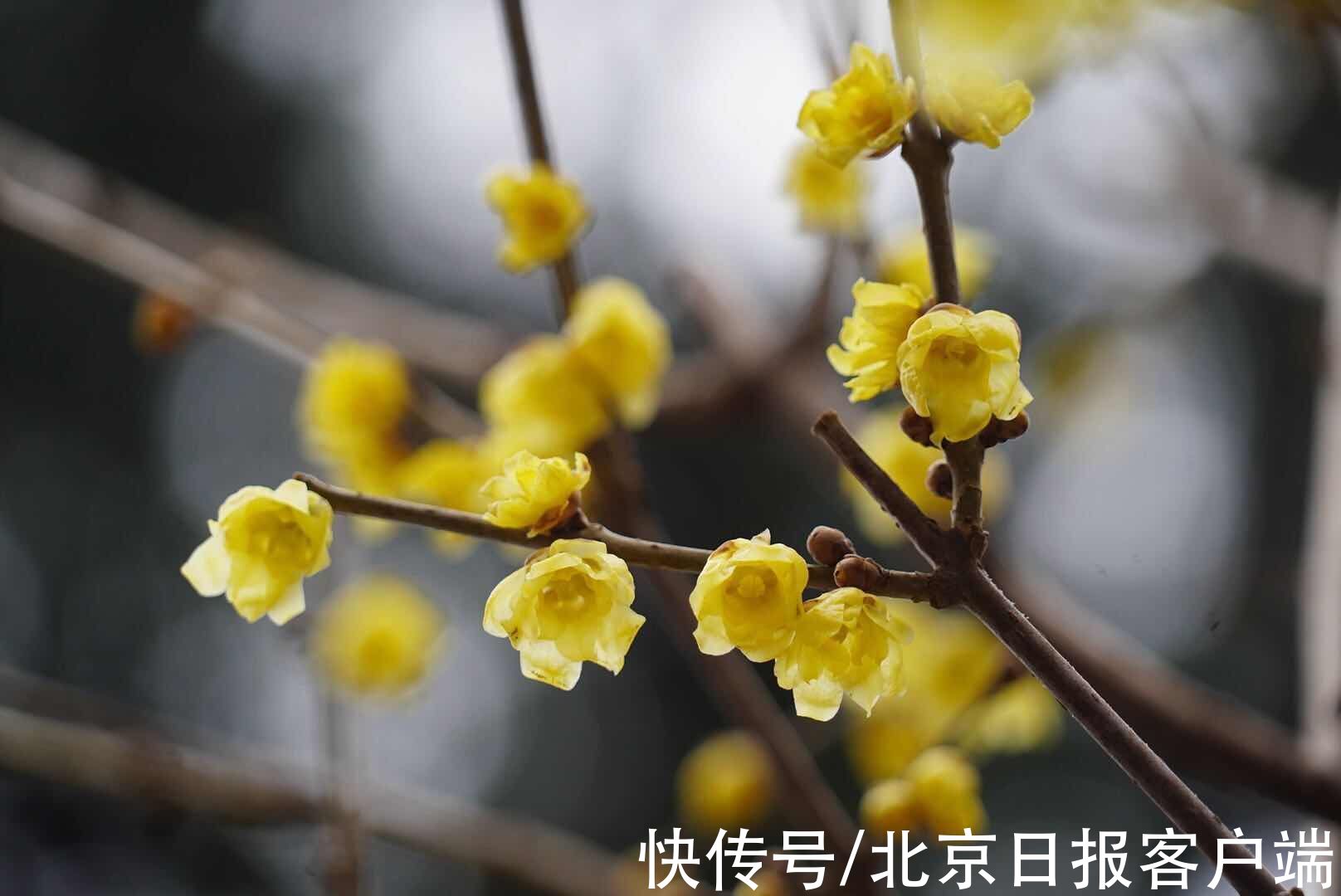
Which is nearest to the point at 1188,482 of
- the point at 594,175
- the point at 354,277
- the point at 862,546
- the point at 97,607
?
the point at 862,546

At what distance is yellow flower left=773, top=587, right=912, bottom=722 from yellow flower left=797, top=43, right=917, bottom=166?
233mm

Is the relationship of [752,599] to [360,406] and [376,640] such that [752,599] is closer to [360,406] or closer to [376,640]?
[360,406]

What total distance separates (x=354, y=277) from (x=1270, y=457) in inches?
115

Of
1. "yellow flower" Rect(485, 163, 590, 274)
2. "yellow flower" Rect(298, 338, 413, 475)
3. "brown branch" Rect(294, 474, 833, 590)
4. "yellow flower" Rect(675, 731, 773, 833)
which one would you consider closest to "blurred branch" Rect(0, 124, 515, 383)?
"yellow flower" Rect(298, 338, 413, 475)

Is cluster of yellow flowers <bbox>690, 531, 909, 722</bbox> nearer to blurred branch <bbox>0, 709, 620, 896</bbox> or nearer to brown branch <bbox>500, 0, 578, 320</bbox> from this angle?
brown branch <bbox>500, 0, 578, 320</bbox>

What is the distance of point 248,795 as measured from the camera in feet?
4.07

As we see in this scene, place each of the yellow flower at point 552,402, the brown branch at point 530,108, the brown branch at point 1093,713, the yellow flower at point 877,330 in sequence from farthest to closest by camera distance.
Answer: the yellow flower at point 552,402 < the brown branch at point 530,108 < the yellow flower at point 877,330 < the brown branch at point 1093,713

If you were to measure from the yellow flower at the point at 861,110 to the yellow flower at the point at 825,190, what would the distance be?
594 millimetres

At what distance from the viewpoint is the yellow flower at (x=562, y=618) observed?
1.72 ft

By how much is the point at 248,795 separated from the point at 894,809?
744 mm

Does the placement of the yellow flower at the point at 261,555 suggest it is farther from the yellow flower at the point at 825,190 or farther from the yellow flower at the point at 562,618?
the yellow flower at the point at 825,190

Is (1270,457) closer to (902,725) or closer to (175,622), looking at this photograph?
(902,725)

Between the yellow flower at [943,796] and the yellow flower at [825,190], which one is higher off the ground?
the yellow flower at [825,190]

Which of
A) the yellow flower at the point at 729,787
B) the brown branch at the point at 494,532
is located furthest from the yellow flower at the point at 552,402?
the yellow flower at the point at 729,787
